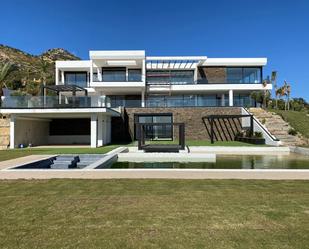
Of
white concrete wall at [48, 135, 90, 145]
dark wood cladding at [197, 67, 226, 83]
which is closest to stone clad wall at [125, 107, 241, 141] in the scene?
white concrete wall at [48, 135, 90, 145]

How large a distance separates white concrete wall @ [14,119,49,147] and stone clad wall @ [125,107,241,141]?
856 centimetres

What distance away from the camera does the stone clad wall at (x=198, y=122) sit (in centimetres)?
3053

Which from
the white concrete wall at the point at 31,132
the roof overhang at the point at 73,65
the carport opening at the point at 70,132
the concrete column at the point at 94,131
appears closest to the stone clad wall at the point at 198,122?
the carport opening at the point at 70,132

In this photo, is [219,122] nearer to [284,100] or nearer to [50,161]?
[50,161]

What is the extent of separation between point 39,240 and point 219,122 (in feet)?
90.9

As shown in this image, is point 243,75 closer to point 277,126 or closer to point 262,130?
point 277,126

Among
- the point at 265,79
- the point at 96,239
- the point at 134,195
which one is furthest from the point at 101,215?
the point at 265,79

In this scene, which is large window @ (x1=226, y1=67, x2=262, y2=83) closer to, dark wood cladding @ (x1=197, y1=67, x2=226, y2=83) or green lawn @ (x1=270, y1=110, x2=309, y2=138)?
dark wood cladding @ (x1=197, y1=67, x2=226, y2=83)

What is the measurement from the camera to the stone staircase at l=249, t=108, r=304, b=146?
2504 centimetres

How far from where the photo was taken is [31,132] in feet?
86.9

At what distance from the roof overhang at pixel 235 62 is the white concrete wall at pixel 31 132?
2099 centimetres

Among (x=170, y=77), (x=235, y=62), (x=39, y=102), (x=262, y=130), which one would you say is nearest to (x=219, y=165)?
(x=262, y=130)

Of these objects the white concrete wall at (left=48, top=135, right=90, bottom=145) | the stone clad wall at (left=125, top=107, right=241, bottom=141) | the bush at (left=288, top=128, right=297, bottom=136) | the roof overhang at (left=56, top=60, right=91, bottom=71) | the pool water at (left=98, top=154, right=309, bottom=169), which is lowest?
the pool water at (left=98, top=154, right=309, bottom=169)

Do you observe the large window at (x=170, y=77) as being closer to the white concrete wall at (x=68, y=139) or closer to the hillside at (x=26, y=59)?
the white concrete wall at (x=68, y=139)
